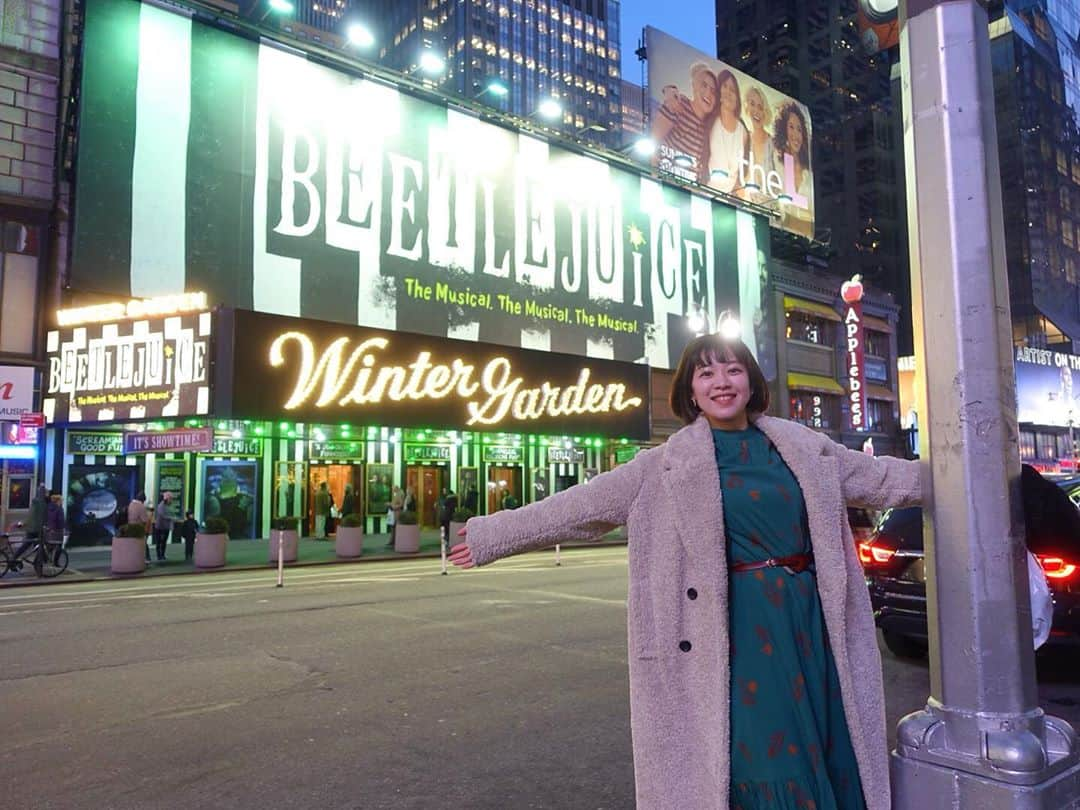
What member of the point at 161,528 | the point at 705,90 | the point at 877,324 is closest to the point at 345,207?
the point at 161,528

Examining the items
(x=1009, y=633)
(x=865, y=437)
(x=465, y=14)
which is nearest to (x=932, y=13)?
(x=1009, y=633)

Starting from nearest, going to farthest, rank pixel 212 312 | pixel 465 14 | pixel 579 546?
pixel 212 312, pixel 579 546, pixel 465 14

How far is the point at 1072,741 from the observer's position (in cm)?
245

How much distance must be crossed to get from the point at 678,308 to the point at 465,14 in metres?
91.7

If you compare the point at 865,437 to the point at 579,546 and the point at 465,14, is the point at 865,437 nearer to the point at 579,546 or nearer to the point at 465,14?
the point at 579,546

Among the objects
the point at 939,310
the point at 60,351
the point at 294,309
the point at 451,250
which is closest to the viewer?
the point at 939,310

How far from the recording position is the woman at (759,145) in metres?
46.8

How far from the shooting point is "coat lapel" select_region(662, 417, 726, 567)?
2.47 meters

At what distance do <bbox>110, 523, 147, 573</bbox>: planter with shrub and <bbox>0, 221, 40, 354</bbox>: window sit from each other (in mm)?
7772

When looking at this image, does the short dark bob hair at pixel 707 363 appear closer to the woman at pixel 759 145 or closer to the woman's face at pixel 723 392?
the woman's face at pixel 723 392

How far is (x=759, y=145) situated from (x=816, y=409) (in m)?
15.2

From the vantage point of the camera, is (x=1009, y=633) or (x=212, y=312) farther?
(x=212, y=312)

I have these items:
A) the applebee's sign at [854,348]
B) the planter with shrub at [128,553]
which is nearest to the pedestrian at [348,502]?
the planter with shrub at [128,553]

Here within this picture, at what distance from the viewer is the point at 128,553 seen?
17719mm
